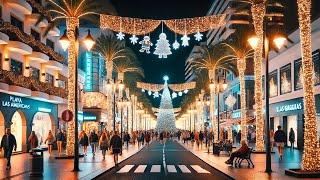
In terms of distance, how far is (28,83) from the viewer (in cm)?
4306

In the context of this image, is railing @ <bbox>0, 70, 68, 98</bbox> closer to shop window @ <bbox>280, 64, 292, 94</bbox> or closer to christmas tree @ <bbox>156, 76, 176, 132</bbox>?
shop window @ <bbox>280, 64, 292, 94</bbox>

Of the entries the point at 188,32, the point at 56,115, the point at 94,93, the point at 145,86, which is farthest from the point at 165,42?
the point at 145,86

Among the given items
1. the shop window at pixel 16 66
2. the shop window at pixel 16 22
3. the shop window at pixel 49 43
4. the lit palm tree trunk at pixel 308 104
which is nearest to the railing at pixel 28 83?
the shop window at pixel 16 66

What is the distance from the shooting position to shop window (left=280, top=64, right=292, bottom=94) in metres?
53.2

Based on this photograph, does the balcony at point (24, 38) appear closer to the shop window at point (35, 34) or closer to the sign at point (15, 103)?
the shop window at point (35, 34)

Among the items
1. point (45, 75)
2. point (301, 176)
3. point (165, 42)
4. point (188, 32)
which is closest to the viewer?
point (301, 176)

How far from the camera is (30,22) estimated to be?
47.8 m

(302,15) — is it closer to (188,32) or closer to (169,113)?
Result: (188,32)

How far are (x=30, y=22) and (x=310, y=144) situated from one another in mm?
31767

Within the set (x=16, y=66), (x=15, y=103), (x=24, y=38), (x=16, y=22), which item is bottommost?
(x=15, y=103)

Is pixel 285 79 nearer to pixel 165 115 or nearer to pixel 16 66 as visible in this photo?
pixel 16 66

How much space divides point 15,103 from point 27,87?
158 centimetres

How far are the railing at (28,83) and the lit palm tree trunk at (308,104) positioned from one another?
69.7 ft

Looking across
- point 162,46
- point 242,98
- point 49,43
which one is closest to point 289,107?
point 242,98
